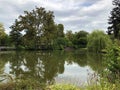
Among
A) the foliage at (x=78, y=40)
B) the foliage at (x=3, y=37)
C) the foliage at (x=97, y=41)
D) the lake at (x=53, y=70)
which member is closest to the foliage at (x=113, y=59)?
the lake at (x=53, y=70)

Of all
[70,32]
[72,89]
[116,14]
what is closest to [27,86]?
[72,89]

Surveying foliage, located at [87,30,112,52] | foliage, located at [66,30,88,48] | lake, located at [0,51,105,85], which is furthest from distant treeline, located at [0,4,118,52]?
lake, located at [0,51,105,85]

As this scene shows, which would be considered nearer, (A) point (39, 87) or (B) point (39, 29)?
(A) point (39, 87)

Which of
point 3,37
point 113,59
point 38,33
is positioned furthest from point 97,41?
point 113,59

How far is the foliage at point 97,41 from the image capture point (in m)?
45.0

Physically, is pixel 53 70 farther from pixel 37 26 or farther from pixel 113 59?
pixel 37 26

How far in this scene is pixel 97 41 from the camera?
45500 mm

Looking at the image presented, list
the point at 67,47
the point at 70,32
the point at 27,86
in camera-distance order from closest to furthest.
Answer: the point at 27,86 < the point at 67,47 < the point at 70,32

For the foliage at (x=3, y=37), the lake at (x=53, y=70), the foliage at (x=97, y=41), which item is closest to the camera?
the lake at (x=53, y=70)

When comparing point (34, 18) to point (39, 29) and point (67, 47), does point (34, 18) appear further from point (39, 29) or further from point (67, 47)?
point (67, 47)

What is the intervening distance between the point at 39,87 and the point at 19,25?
48.3m

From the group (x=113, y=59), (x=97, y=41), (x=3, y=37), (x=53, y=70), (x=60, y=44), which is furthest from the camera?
(x=3, y=37)

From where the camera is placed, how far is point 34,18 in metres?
52.6

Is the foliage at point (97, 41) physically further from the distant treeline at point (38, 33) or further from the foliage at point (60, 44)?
the foliage at point (60, 44)
